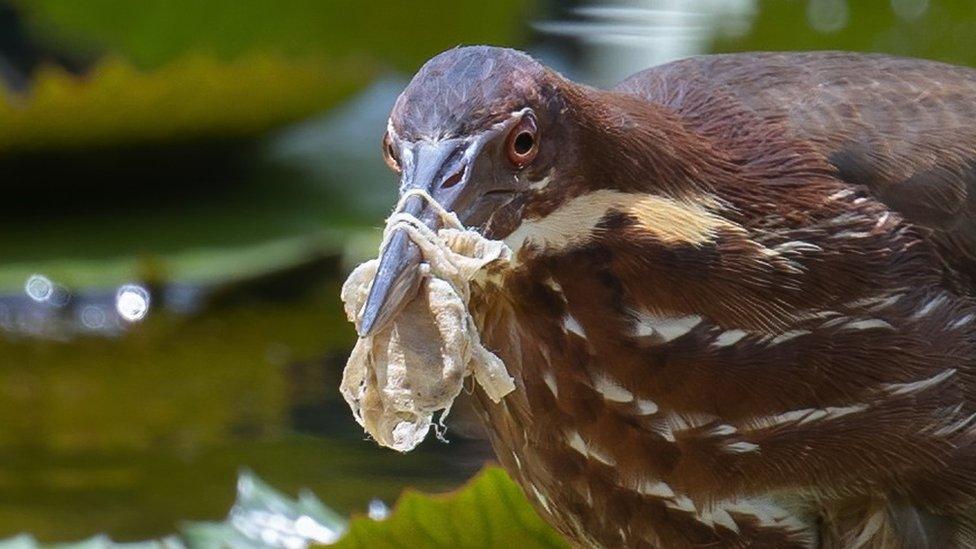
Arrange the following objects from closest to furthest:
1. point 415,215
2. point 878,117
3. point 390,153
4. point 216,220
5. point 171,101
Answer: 1. point 415,215
2. point 390,153
3. point 878,117
4. point 171,101
5. point 216,220

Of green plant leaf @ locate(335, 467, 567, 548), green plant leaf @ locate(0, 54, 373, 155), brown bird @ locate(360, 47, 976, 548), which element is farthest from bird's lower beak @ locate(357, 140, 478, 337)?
green plant leaf @ locate(0, 54, 373, 155)

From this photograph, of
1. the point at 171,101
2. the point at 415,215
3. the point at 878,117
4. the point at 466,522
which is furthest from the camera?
the point at 171,101

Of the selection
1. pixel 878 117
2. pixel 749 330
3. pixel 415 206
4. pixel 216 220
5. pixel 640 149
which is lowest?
pixel 216 220

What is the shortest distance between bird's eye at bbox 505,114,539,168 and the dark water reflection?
138 cm

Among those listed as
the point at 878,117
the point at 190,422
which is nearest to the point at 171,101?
the point at 190,422

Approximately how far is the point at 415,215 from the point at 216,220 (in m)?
2.25

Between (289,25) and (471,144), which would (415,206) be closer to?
(471,144)

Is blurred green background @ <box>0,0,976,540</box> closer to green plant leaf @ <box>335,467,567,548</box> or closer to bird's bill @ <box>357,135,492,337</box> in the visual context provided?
green plant leaf @ <box>335,467,567,548</box>

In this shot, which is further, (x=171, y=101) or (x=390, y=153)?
(x=171, y=101)

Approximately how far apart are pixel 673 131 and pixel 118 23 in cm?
216

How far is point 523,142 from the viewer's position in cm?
195

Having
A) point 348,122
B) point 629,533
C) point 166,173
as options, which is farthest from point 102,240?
point 629,533

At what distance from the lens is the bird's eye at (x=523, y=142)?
1934mm

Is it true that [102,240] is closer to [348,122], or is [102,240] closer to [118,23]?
[118,23]
